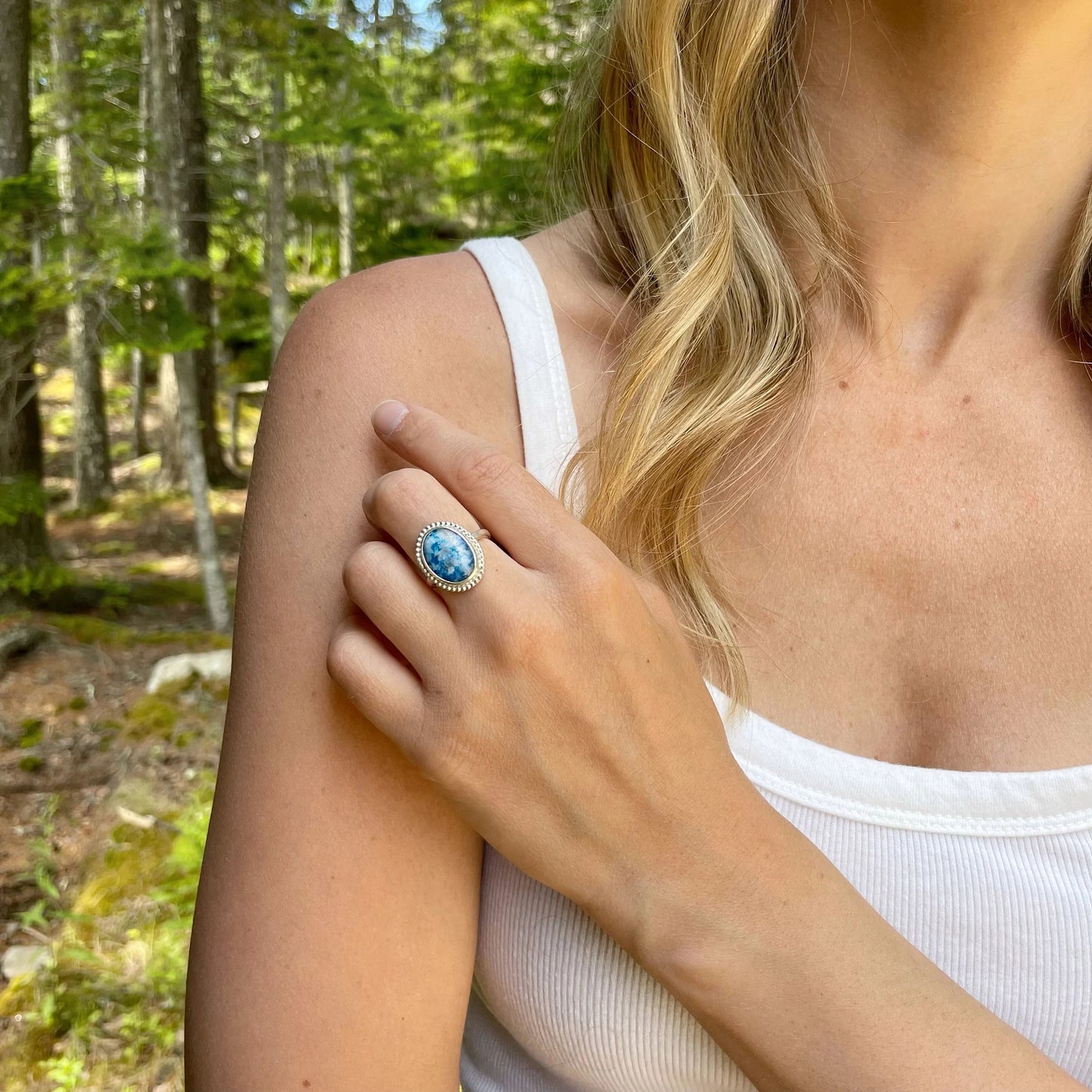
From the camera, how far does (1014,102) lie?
4.39 ft

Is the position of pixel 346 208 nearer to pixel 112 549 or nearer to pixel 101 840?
pixel 112 549

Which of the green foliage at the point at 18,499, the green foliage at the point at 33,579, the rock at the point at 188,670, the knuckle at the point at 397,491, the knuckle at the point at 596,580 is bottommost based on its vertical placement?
the green foliage at the point at 33,579

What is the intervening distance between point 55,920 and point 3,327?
4.02m

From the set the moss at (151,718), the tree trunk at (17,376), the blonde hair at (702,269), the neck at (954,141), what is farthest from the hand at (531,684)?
the tree trunk at (17,376)

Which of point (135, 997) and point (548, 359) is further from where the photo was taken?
point (135, 997)

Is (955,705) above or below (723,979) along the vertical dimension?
above

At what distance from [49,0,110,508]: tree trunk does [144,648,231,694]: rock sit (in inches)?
101

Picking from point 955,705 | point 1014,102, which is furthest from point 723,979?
point 1014,102

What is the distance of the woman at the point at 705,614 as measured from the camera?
98cm

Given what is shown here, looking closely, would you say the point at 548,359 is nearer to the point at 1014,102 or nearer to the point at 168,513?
the point at 1014,102

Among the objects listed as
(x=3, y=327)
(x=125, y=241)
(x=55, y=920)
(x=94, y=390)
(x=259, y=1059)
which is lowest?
(x=94, y=390)

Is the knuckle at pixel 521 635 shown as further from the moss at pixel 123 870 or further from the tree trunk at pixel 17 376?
the tree trunk at pixel 17 376

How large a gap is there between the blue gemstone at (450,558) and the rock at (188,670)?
227 inches

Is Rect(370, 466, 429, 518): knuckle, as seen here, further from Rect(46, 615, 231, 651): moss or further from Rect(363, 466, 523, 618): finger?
Rect(46, 615, 231, 651): moss
